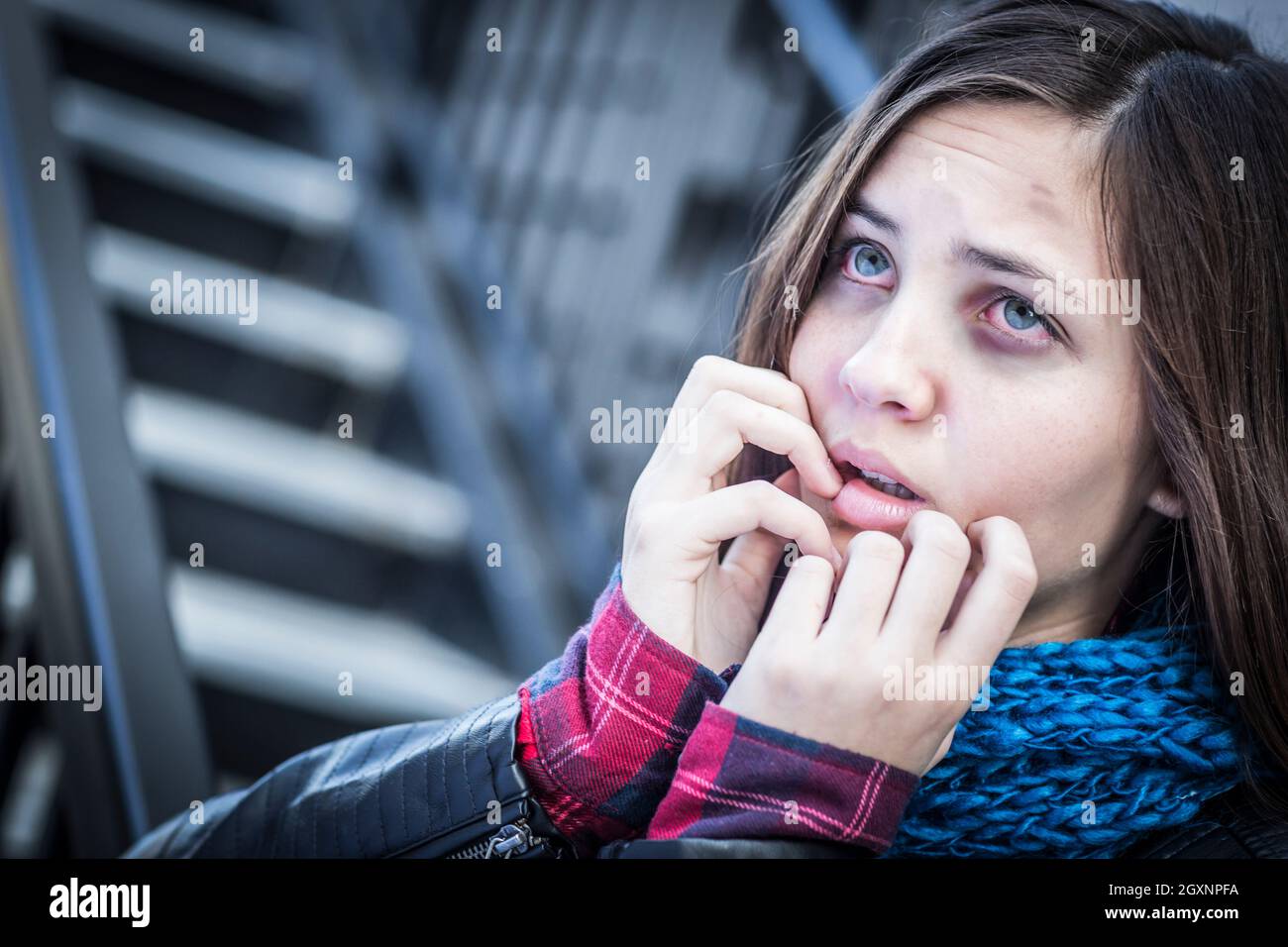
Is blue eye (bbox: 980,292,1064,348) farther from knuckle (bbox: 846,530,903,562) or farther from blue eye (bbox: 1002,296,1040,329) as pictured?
knuckle (bbox: 846,530,903,562)

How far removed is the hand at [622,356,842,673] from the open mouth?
2 centimetres

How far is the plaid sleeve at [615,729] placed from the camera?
92 centimetres

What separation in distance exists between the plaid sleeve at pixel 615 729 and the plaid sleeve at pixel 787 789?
0.08 metres

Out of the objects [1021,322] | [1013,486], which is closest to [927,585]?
[1013,486]

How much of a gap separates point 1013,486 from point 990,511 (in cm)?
3

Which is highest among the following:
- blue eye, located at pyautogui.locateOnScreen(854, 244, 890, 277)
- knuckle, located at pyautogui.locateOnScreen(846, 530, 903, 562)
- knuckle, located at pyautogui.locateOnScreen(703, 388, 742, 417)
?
blue eye, located at pyautogui.locateOnScreen(854, 244, 890, 277)

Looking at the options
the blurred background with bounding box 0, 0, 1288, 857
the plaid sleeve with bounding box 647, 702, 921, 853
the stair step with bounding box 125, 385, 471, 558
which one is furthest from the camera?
the stair step with bounding box 125, 385, 471, 558

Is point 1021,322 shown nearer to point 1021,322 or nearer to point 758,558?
point 1021,322

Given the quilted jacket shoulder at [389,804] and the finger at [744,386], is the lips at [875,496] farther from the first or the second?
the quilted jacket shoulder at [389,804]

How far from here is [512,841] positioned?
36.9 inches

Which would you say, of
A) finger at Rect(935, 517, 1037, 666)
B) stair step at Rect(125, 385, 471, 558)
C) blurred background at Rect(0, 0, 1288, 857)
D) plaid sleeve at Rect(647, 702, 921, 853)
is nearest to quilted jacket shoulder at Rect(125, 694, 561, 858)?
plaid sleeve at Rect(647, 702, 921, 853)

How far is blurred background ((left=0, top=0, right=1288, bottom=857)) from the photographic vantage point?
2160 mm

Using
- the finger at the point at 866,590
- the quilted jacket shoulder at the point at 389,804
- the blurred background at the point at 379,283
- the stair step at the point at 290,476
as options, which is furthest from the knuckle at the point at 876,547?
the stair step at the point at 290,476
